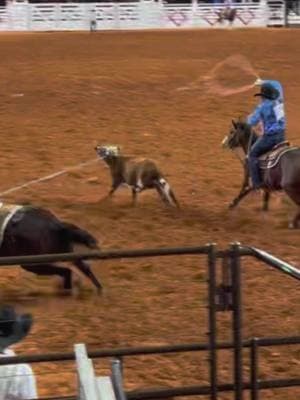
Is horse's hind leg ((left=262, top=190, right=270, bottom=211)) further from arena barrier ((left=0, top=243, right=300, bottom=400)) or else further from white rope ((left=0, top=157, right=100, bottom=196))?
arena barrier ((left=0, top=243, right=300, bottom=400))

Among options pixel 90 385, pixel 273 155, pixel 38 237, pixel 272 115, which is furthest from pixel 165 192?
pixel 90 385

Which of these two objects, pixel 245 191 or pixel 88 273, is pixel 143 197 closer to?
pixel 245 191

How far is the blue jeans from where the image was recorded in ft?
40.5

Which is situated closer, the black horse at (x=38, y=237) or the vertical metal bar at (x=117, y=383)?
the vertical metal bar at (x=117, y=383)

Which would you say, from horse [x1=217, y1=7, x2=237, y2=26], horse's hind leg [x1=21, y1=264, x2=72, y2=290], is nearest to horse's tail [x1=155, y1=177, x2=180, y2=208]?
horse's hind leg [x1=21, y1=264, x2=72, y2=290]

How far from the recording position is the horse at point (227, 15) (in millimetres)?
41969

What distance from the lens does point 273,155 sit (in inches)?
477

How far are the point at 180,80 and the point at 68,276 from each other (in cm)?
1584

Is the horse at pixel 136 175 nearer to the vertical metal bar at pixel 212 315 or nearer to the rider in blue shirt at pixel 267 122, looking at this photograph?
the rider in blue shirt at pixel 267 122

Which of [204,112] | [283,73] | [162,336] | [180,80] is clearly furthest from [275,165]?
[283,73]

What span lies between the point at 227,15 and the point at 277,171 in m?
30.9

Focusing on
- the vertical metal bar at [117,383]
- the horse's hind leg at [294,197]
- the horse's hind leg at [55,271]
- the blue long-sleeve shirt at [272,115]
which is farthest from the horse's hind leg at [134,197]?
the vertical metal bar at [117,383]

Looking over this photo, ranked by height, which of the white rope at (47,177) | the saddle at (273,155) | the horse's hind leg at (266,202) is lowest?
the horse's hind leg at (266,202)

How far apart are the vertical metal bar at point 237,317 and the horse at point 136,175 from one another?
743cm
